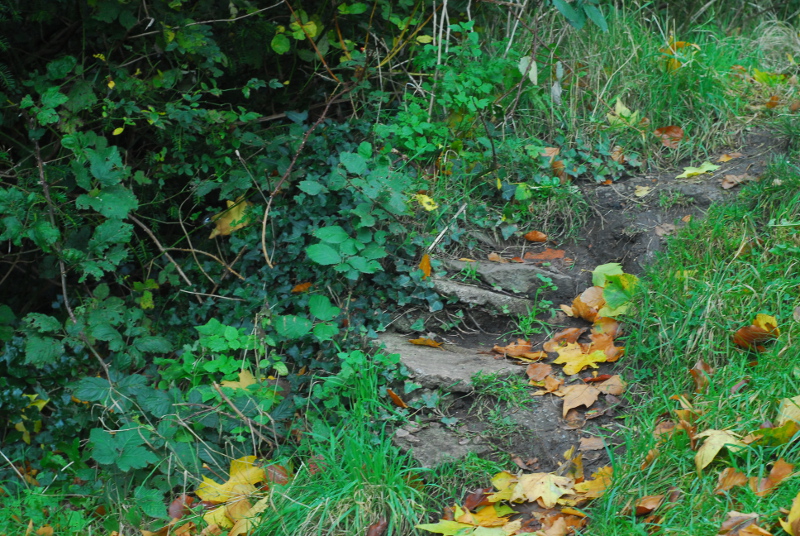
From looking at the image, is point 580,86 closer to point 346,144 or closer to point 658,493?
point 346,144

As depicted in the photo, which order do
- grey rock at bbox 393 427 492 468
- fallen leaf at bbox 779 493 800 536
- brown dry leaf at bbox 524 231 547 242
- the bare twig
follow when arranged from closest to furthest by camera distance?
fallen leaf at bbox 779 493 800 536 < grey rock at bbox 393 427 492 468 < the bare twig < brown dry leaf at bbox 524 231 547 242

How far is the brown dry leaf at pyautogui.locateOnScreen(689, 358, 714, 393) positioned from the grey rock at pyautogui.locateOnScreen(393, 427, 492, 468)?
806 mm

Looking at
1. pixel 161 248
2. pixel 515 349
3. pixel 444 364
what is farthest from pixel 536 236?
pixel 161 248

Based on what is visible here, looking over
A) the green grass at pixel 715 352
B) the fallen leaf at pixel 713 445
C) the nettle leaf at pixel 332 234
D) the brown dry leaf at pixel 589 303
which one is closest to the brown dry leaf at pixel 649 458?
the green grass at pixel 715 352

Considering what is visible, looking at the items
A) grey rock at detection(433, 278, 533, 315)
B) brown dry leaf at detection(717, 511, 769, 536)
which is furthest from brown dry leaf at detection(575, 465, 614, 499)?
grey rock at detection(433, 278, 533, 315)

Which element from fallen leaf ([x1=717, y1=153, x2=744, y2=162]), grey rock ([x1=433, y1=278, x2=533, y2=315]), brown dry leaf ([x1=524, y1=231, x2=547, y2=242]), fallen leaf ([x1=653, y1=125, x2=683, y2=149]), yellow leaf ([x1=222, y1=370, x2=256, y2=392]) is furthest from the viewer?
fallen leaf ([x1=653, y1=125, x2=683, y2=149])

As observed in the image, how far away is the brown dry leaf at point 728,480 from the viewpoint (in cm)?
215

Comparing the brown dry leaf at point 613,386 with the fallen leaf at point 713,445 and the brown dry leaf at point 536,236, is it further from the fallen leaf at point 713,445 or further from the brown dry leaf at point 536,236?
the brown dry leaf at point 536,236

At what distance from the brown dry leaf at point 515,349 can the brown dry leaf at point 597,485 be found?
2.41 feet

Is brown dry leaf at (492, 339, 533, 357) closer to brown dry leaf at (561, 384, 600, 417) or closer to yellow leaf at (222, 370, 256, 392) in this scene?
brown dry leaf at (561, 384, 600, 417)

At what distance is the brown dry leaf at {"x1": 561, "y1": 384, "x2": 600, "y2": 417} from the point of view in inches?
110

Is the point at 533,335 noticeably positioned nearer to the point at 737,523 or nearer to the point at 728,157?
the point at 737,523

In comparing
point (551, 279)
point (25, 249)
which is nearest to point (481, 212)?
point (551, 279)

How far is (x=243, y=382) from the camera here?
3.14 meters
